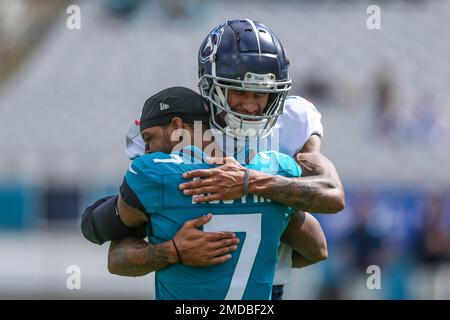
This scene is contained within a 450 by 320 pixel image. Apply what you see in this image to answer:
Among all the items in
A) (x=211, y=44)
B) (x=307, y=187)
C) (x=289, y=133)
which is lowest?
(x=307, y=187)

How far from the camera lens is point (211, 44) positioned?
3.33 metres

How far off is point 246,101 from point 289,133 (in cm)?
38

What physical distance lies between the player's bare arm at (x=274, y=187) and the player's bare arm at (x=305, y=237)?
0.20 m

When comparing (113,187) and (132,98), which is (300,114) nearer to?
(113,187)

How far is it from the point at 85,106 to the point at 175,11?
229 cm

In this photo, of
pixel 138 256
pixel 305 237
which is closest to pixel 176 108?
pixel 138 256

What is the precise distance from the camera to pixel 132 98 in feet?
42.3

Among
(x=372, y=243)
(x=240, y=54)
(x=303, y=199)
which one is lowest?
(x=372, y=243)

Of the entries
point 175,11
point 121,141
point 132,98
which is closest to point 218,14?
point 175,11

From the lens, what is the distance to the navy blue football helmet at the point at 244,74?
3174mm

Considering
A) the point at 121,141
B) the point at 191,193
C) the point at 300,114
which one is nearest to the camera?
the point at 191,193

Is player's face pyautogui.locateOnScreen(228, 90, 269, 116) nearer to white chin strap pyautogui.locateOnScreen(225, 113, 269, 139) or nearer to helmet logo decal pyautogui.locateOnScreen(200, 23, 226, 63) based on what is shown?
white chin strap pyautogui.locateOnScreen(225, 113, 269, 139)

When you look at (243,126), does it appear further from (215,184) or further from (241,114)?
(215,184)

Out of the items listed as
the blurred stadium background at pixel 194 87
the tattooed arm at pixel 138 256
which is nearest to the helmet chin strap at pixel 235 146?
the tattooed arm at pixel 138 256
